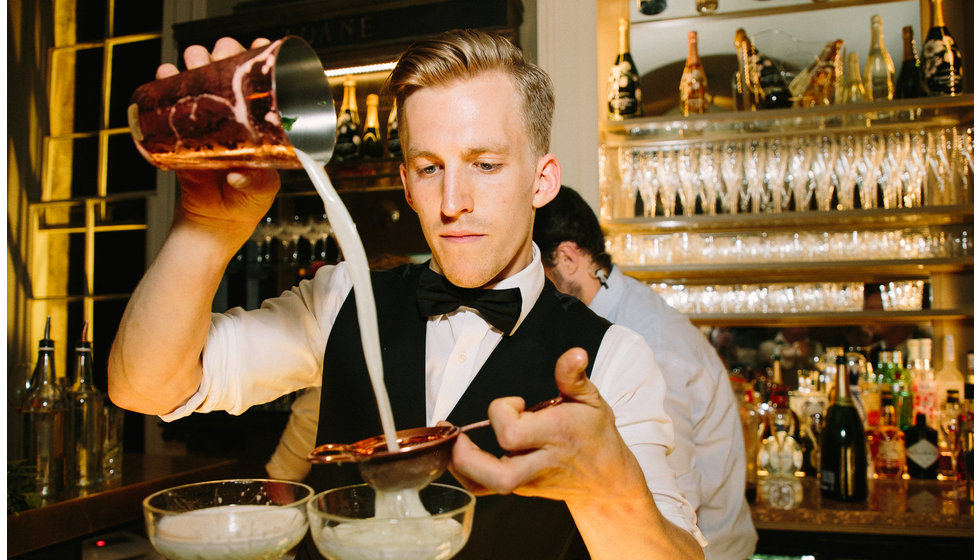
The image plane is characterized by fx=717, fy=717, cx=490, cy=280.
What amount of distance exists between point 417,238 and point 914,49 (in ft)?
8.13

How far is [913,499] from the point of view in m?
2.61

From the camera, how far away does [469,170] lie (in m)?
1.23

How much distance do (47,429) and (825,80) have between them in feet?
10.9

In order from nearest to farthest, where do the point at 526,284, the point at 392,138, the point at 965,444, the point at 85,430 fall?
the point at 526,284
the point at 85,430
the point at 965,444
the point at 392,138

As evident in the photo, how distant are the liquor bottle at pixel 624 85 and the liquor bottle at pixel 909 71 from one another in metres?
1.20

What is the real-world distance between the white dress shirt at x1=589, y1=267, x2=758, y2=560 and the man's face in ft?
3.60

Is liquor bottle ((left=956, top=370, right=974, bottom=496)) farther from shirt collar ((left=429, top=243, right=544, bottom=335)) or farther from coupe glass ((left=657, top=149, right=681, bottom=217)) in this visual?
shirt collar ((left=429, top=243, right=544, bottom=335))

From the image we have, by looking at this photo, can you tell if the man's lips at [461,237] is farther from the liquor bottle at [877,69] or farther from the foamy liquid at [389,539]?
the liquor bottle at [877,69]

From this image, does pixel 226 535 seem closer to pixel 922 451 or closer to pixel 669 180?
pixel 669 180

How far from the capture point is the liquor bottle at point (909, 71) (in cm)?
323

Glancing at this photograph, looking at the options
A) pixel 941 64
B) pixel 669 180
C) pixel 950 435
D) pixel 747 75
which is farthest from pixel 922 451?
pixel 747 75

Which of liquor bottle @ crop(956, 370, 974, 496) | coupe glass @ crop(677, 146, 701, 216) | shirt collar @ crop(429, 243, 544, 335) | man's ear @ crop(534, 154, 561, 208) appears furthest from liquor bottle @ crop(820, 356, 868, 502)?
man's ear @ crop(534, 154, 561, 208)

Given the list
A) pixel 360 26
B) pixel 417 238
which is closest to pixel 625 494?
pixel 417 238

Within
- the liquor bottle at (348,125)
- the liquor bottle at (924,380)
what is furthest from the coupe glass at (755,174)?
the liquor bottle at (348,125)
